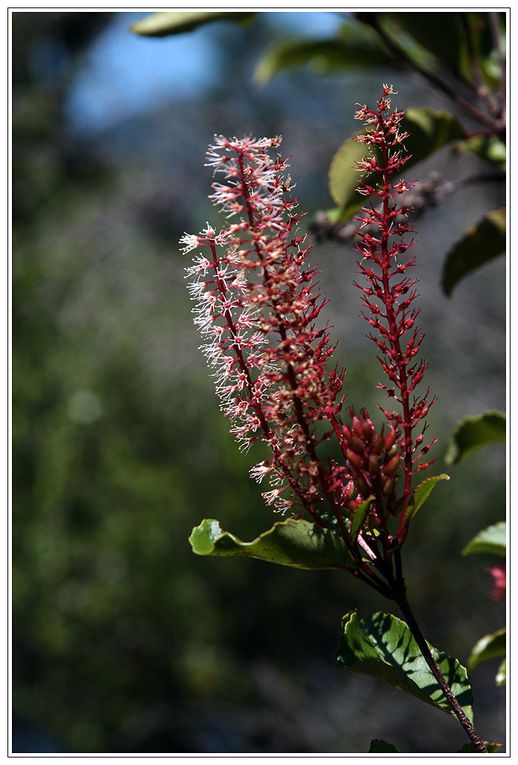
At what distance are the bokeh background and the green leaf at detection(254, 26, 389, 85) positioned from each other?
2614 mm

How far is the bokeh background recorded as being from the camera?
14.8 feet

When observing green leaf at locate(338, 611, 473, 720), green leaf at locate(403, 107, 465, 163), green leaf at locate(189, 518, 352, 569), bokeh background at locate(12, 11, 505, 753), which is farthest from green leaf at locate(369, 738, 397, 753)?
bokeh background at locate(12, 11, 505, 753)

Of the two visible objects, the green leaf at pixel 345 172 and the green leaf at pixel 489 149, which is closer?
the green leaf at pixel 345 172


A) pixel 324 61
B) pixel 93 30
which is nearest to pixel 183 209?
pixel 93 30

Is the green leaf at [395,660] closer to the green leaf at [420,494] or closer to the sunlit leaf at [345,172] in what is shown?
the green leaf at [420,494]

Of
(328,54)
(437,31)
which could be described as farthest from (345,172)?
(328,54)

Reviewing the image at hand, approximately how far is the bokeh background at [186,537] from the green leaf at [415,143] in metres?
3.11

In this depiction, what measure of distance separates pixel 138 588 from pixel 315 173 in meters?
2.68

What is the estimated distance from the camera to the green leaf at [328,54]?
128 cm

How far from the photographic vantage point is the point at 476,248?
102cm

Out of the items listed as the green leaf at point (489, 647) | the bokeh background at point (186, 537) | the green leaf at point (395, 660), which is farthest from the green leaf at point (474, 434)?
the bokeh background at point (186, 537)

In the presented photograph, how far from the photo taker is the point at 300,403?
513mm

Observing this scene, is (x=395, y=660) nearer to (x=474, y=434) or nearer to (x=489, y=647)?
(x=489, y=647)

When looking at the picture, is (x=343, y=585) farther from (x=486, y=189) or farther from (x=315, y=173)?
(x=486, y=189)
